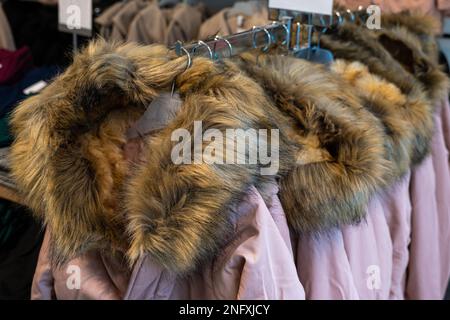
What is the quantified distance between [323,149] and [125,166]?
319mm

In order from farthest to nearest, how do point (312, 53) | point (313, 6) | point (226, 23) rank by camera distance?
point (226, 23), point (312, 53), point (313, 6)

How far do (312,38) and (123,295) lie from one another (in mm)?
749

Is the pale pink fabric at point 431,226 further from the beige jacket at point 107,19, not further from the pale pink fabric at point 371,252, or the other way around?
the beige jacket at point 107,19

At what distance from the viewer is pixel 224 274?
702 mm

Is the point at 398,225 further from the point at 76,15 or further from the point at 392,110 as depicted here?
the point at 76,15

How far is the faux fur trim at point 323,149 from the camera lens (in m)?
0.77

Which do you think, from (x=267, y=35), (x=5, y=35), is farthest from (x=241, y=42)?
(x=5, y=35)

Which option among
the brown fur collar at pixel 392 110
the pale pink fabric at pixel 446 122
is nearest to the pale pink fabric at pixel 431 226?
the pale pink fabric at pixel 446 122

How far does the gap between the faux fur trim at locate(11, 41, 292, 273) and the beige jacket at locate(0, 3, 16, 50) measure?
134cm

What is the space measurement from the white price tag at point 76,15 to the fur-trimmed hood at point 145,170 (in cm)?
39

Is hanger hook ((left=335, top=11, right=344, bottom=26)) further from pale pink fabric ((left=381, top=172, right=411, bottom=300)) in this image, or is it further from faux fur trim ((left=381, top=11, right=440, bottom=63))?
pale pink fabric ((left=381, top=172, right=411, bottom=300))

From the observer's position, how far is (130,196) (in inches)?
26.5

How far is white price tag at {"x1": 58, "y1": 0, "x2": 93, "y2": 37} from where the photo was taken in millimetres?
1062
